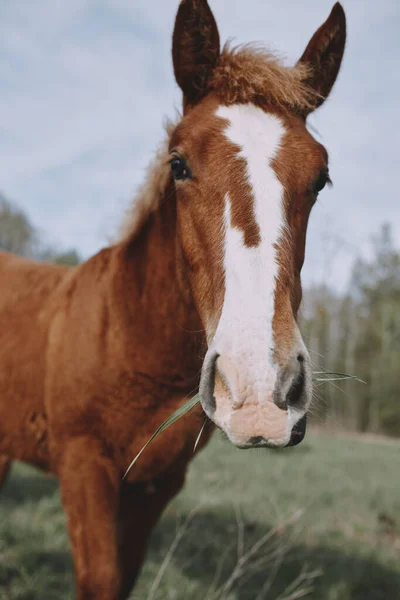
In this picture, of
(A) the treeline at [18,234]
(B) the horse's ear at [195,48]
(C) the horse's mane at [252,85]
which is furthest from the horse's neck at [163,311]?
(A) the treeline at [18,234]

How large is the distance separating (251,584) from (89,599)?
176cm

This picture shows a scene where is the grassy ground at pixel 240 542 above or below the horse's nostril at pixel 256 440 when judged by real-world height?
below

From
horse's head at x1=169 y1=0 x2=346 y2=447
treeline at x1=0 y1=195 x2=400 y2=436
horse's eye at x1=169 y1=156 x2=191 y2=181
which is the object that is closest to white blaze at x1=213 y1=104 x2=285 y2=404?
horse's head at x1=169 y1=0 x2=346 y2=447

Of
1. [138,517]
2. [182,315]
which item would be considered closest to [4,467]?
[138,517]

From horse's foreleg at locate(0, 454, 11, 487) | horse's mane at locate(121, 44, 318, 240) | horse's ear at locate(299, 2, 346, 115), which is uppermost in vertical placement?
horse's ear at locate(299, 2, 346, 115)

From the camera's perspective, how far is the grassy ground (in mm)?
3316

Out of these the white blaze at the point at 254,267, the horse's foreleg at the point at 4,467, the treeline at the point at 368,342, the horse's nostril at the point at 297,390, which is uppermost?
the white blaze at the point at 254,267

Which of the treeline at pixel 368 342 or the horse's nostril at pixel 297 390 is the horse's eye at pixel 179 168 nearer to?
the horse's nostril at pixel 297 390

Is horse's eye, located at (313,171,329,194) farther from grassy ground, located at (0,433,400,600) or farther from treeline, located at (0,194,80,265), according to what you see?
treeline, located at (0,194,80,265)

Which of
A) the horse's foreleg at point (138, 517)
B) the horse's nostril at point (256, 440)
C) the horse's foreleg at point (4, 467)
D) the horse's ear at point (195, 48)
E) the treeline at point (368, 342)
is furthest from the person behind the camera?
the treeline at point (368, 342)

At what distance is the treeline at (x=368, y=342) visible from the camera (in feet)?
94.0

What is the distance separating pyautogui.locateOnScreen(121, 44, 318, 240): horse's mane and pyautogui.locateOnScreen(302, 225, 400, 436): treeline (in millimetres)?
26550

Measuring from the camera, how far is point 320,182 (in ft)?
6.87

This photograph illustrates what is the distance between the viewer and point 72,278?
321 centimetres
